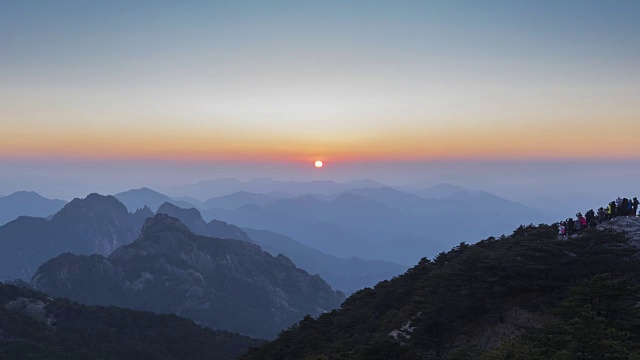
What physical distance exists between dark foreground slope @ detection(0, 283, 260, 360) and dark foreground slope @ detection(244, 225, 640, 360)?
69419 mm

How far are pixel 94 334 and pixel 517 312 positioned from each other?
116270 millimetres

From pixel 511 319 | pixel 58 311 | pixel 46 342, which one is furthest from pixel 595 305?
pixel 58 311

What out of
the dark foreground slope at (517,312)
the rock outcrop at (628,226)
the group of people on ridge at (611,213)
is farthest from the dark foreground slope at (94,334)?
the rock outcrop at (628,226)

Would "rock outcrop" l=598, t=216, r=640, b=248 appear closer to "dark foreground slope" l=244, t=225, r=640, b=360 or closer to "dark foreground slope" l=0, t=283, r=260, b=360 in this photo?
"dark foreground slope" l=244, t=225, r=640, b=360

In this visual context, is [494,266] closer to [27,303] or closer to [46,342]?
[46,342]

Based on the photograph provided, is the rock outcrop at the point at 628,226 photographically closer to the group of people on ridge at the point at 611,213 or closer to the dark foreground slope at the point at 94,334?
the group of people on ridge at the point at 611,213

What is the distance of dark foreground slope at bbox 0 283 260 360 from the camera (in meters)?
101

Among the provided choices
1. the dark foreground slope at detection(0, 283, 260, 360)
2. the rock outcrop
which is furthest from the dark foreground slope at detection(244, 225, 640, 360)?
the dark foreground slope at detection(0, 283, 260, 360)

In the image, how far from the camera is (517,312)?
37.7 metres

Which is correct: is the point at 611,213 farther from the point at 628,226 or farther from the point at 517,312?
the point at 517,312

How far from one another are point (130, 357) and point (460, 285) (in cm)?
9493

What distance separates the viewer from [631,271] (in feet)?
113

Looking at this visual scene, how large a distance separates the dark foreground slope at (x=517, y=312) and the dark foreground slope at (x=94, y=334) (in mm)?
69419

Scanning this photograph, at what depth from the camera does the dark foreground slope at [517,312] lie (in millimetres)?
22609
